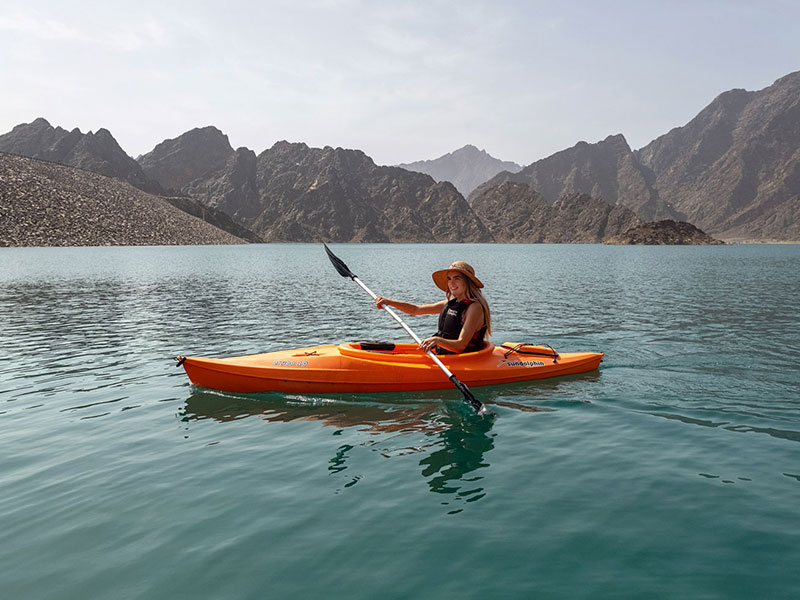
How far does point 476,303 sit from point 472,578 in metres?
5.85

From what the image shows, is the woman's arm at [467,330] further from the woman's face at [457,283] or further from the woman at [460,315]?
the woman's face at [457,283]

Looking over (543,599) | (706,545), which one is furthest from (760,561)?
(543,599)

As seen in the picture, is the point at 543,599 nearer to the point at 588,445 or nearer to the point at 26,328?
the point at 588,445

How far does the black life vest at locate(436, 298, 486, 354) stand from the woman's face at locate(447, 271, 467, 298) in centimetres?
21

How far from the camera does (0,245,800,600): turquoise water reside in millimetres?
4531

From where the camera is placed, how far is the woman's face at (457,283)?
9.59m

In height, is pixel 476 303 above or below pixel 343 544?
above

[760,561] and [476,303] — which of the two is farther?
[476,303]

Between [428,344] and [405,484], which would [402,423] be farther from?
[405,484]

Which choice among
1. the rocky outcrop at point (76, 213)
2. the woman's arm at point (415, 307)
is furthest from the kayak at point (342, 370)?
the rocky outcrop at point (76, 213)

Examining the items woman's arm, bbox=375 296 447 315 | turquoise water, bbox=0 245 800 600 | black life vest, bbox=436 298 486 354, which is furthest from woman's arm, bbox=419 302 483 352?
woman's arm, bbox=375 296 447 315

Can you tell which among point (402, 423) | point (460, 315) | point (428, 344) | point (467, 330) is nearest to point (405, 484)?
point (402, 423)

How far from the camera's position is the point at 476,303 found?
388 inches

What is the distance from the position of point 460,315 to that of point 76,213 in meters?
128
